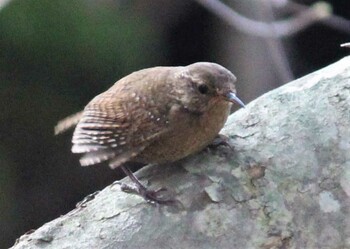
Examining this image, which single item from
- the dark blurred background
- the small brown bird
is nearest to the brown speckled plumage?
the small brown bird

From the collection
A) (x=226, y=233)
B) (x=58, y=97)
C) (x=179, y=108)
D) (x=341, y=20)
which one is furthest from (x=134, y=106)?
(x=341, y=20)

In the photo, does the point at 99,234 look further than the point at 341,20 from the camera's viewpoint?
No

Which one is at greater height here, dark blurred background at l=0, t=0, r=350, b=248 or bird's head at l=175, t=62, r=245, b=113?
bird's head at l=175, t=62, r=245, b=113

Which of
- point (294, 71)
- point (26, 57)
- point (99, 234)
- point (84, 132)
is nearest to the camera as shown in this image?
point (99, 234)

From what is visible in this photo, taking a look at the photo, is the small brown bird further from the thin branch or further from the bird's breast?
the thin branch

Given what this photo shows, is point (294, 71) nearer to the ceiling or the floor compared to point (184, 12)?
nearer to the floor

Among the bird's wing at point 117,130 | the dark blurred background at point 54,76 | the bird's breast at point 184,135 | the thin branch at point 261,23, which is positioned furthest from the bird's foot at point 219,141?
the thin branch at point 261,23

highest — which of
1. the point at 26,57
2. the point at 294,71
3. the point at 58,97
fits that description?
the point at 26,57

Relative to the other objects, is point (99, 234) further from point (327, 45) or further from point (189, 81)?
point (327, 45)
